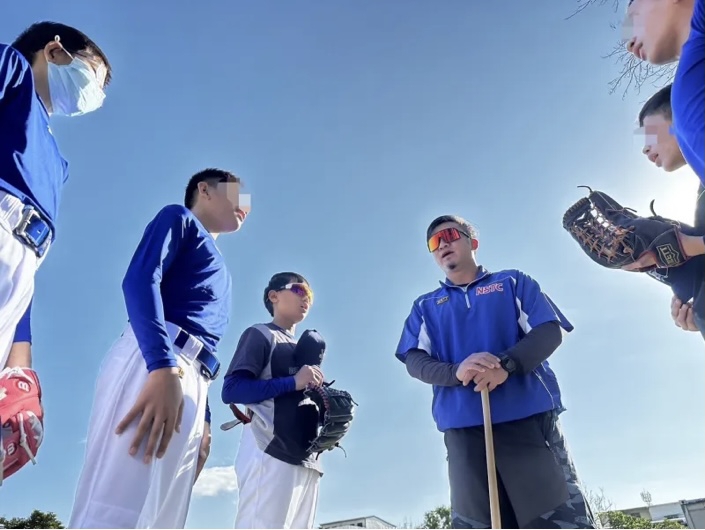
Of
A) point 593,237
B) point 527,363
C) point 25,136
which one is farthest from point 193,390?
point 593,237

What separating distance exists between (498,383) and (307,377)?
5.47 feet

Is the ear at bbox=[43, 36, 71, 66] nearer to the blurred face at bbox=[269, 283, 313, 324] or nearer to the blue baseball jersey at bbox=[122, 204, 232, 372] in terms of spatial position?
the blue baseball jersey at bbox=[122, 204, 232, 372]

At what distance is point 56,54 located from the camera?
3.01 metres

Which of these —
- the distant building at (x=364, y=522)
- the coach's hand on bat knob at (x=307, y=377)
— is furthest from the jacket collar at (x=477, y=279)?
the distant building at (x=364, y=522)

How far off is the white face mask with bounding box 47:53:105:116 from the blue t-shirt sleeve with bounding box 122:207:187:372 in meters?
0.77

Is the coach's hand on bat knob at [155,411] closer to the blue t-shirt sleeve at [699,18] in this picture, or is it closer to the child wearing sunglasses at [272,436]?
the child wearing sunglasses at [272,436]

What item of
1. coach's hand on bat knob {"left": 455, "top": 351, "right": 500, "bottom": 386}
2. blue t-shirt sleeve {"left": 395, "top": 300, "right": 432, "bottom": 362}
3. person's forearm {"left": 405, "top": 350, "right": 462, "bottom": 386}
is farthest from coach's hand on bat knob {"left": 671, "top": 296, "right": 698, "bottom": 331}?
blue t-shirt sleeve {"left": 395, "top": 300, "right": 432, "bottom": 362}

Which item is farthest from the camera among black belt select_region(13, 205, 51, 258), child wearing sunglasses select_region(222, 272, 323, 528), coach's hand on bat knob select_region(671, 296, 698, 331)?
child wearing sunglasses select_region(222, 272, 323, 528)

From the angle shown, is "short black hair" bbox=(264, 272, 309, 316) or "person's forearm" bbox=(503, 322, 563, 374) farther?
"short black hair" bbox=(264, 272, 309, 316)

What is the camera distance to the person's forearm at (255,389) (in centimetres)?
446

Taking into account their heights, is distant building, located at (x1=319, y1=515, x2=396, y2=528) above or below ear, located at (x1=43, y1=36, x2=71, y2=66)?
below

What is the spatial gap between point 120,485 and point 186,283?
108cm

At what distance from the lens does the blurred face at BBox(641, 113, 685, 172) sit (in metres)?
3.35

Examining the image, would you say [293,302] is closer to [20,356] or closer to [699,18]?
[20,356]
